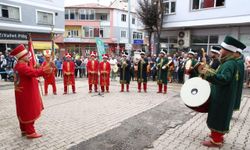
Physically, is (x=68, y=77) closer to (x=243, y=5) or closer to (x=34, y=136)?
(x=34, y=136)

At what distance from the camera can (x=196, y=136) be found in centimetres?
483

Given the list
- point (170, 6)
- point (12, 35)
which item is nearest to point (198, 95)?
point (170, 6)

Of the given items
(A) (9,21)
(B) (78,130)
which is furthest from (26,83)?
(A) (9,21)

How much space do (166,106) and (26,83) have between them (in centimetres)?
478

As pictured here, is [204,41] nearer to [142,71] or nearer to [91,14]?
[142,71]

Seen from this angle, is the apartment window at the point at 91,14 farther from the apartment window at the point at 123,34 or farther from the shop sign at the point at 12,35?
the shop sign at the point at 12,35

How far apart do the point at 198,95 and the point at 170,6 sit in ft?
53.9

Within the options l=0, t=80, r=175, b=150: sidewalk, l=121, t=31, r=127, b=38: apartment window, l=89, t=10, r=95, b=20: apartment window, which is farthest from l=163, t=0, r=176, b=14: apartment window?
l=89, t=10, r=95, b=20: apartment window

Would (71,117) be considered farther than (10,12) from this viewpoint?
No

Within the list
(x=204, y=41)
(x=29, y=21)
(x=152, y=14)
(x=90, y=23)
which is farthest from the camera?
(x=90, y=23)

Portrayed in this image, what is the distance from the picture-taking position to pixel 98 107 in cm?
741

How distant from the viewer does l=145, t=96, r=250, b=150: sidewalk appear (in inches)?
170

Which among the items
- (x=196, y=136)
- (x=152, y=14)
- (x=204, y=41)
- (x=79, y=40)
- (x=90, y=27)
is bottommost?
(x=196, y=136)

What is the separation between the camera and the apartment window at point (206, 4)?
1593cm
